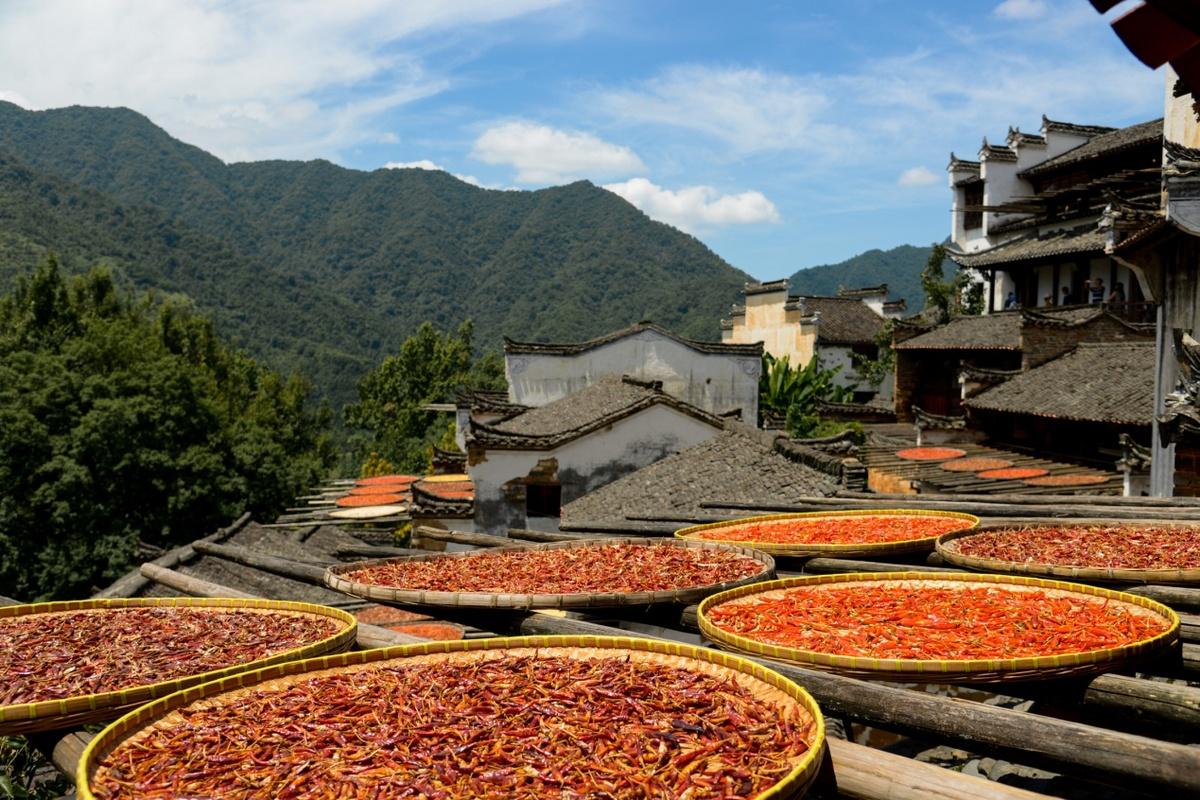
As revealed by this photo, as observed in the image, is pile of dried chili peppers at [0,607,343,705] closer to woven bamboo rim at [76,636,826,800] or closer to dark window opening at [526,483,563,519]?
woven bamboo rim at [76,636,826,800]

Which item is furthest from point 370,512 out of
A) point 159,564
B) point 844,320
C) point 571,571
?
point 844,320

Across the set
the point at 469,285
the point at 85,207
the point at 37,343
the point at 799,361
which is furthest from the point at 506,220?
the point at 37,343

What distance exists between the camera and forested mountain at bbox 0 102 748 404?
82.8 m

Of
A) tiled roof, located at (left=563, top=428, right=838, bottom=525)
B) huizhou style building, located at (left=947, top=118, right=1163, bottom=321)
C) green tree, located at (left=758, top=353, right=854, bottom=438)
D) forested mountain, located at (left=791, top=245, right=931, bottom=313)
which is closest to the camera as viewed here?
tiled roof, located at (left=563, top=428, right=838, bottom=525)

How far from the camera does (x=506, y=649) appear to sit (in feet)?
10.5

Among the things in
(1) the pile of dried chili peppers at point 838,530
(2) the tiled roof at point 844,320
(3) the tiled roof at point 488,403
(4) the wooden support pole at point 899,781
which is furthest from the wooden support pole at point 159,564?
(2) the tiled roof at point 844,320

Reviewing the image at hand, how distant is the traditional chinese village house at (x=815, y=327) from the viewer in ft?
138

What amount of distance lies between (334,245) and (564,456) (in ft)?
399

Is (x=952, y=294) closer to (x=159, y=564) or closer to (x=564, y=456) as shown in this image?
(x=564, y=456)

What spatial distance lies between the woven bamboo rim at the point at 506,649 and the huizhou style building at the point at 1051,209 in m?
24.7

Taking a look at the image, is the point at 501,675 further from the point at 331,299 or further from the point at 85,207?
the point at 331,299

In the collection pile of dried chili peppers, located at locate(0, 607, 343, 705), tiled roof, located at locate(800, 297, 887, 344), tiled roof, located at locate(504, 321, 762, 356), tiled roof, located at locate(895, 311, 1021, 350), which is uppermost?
tiled roof, located at locate(800, 297, 887, 344)

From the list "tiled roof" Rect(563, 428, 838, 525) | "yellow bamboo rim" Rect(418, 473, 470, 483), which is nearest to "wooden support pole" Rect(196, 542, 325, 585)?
"tiled roof" Rect(563, 428, 838, 525)

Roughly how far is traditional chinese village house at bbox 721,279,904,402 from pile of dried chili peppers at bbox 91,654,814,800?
38.3 meters
